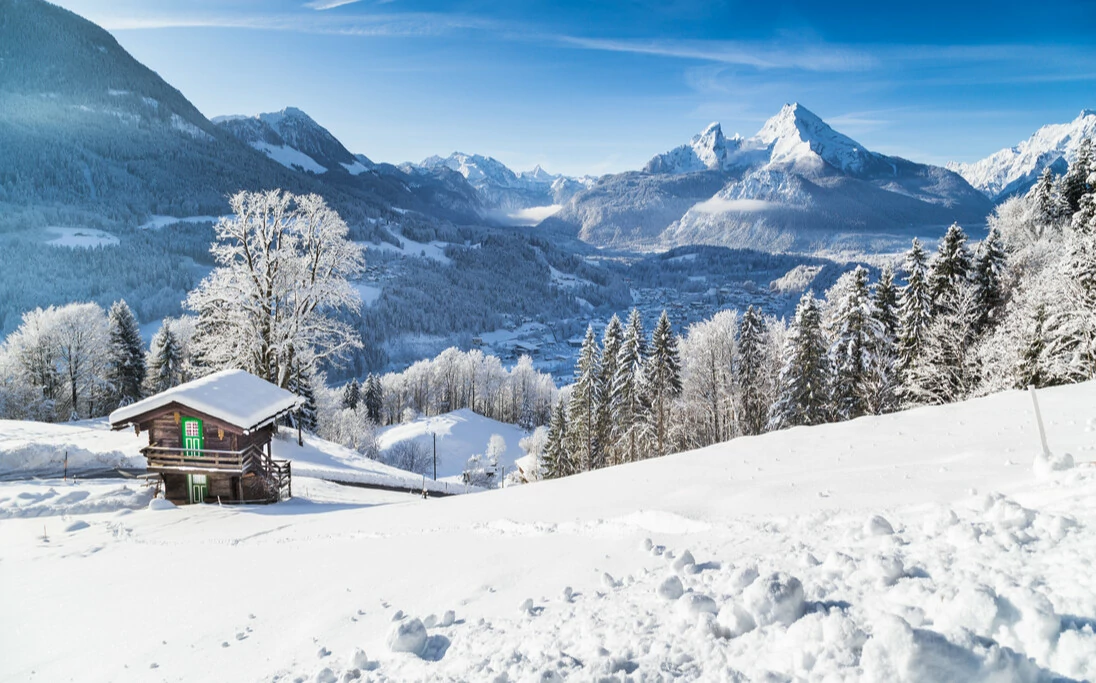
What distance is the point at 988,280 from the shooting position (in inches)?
1132

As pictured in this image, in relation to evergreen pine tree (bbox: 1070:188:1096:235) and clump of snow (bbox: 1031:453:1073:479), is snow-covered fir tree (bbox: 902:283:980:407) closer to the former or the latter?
evergreen pine tree (bbox: 1070:188:1096:235)

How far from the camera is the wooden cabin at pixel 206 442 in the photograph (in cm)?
1794

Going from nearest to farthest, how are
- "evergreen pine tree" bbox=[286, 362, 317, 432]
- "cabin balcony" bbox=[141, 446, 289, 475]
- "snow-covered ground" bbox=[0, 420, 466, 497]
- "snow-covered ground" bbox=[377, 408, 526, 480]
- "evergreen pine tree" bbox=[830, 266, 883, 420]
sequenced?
"cabin balcony" bbox=[141, 446, 289, 475], "snow-covered ground" bbox=[0, 420, 466, 497], "evergreen pine tree" bbox=[830, 266, 883, 420], "evergreen pine tree" bbox=[286, 362, 317, 432], "snow-covered ground" bbox=[377, 408, 526, 480]

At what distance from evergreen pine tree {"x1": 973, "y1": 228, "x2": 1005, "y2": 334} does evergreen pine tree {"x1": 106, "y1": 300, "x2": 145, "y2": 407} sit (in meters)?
63.4

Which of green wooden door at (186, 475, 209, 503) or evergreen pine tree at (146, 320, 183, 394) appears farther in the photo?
evergreen pine tree at (146, 320, 183, 394)

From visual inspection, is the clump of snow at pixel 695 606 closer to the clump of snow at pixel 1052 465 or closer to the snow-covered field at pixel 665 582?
the snow-covered field at pixel 665 582

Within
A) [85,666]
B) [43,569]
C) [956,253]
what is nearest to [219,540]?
[43,569]

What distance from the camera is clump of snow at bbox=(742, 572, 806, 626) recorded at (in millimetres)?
4219

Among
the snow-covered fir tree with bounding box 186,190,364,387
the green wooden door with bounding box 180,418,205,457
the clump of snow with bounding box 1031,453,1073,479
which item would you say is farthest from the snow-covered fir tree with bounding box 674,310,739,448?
the clump of snow with bounding box 1031,453,1073,479

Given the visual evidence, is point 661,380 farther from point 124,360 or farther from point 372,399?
point 372,399

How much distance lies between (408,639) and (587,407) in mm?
36593

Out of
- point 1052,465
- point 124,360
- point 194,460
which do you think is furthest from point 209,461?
point 124,360

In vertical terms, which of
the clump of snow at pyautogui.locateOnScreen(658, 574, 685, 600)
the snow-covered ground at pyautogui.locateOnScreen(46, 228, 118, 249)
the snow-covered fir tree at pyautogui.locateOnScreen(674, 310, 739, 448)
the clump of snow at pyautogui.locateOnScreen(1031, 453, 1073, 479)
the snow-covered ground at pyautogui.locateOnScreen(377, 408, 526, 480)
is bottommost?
the snow-covered ground at pyautogui.locateOnScreen(377, 408, 526, 480)

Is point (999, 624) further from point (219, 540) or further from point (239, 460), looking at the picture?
point (239, 460)
